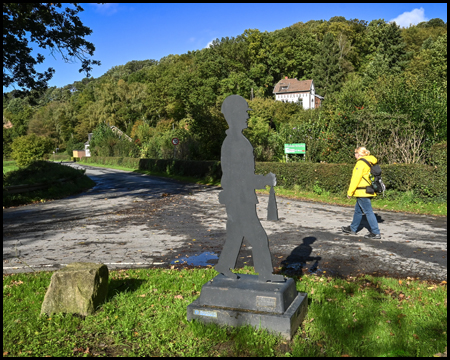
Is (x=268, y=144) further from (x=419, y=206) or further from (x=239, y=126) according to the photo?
(x=239, y=126)

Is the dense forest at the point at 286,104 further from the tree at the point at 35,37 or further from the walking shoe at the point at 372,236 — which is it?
the walking shoe at the point at 372,236

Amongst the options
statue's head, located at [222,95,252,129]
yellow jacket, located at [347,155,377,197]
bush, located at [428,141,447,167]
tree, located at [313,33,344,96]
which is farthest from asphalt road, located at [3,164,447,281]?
tree, located at [313,33,344,96]

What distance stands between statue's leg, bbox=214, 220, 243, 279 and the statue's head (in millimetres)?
1117

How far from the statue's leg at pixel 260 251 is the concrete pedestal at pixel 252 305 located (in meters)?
0.09

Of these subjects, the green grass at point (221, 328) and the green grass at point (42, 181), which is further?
the green grass at point (42, 181)

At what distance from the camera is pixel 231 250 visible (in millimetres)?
4562

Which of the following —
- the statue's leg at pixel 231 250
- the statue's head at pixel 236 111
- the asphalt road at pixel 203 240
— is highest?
the statue's head at pixel 236 111

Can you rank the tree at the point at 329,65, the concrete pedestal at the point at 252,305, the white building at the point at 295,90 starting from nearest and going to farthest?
the concrete pedestal at the point at 252,305, the tree at the point at 329,65, the white building at the point at 295,90

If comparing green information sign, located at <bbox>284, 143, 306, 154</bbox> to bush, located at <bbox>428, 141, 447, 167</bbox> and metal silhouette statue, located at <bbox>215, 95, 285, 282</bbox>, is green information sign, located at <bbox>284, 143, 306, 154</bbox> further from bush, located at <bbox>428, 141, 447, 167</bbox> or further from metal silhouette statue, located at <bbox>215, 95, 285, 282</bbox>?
metal silhouette statue, located at <bbox>215, 95, 285, 282</bbox>

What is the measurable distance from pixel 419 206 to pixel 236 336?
34.8 ft

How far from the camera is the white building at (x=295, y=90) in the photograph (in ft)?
259

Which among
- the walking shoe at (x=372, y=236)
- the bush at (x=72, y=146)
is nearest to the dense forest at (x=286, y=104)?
the bush at (x=72, y=146)

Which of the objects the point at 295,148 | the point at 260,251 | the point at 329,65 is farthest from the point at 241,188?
the point at 329,65

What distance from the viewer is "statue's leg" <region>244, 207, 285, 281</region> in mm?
4371
